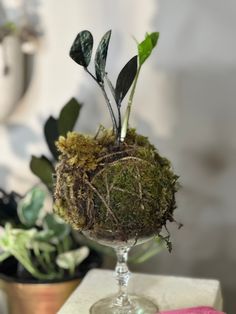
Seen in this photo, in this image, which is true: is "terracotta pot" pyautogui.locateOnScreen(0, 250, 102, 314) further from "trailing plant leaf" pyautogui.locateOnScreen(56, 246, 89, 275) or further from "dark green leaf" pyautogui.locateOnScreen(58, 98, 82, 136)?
"dark green leaf" pyautogui.locateOnScreen(58, 98, 82, 136)

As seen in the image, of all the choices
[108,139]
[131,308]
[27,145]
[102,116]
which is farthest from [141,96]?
[131,308]

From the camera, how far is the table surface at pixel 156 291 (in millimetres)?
1043

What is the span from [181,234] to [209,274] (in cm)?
11

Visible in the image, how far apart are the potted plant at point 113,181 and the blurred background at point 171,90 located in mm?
372

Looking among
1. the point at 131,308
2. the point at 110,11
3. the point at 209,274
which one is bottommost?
the point at 131,308

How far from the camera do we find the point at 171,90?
133cm

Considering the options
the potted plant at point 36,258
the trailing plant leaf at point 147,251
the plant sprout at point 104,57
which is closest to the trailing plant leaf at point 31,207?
the potted plant at point 36,258

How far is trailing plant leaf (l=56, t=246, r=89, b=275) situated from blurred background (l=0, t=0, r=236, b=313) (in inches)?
9.9

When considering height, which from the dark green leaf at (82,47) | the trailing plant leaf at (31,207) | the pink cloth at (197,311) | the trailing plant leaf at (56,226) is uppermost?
the dark green leaf at (82,47)

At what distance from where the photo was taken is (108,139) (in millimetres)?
964

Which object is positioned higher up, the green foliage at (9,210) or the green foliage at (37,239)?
the green foliage at (9,210)

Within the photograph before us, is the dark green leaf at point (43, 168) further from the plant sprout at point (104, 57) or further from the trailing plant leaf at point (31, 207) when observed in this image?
the plant sprout at point (104, 57)

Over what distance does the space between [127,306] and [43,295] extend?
0.25 meters

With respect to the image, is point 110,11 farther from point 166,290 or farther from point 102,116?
point 166,290
